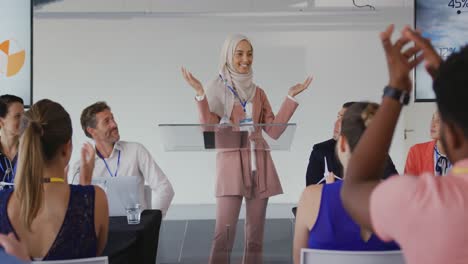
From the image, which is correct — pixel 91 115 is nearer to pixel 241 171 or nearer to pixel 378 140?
pixel 241 171

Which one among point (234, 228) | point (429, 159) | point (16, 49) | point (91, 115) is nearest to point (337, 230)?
point (234, 228)

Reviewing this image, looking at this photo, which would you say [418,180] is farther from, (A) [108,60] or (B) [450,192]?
(A) [108,60]

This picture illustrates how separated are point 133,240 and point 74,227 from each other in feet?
1.88

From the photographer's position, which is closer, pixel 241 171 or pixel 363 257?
pixel 363 257

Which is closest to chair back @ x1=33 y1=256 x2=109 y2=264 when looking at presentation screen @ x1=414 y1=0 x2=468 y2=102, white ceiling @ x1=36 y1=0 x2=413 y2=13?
white ceiling @ x1=36 y1=0 x2=413 y2=13

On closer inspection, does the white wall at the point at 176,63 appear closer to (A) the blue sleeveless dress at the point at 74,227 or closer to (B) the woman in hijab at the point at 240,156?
(B) the woman in hijab at the point at 240,156

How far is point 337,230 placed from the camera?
179 centimetres

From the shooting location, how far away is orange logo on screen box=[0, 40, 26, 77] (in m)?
6.72

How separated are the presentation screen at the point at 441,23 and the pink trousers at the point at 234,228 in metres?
4.26

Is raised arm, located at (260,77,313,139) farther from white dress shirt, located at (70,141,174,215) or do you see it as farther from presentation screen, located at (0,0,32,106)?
presentation screen, located at (0,0,32,106)

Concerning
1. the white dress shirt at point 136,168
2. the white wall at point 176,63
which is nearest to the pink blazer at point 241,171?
the white dress shirt at point 136,168

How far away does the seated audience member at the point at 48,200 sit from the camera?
177cm

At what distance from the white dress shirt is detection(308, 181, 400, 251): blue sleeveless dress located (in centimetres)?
188

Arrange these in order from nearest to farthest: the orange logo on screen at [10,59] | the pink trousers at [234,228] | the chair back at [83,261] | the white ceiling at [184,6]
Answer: the chair back at [83,261] → the pink trousers at [234,228] → the orange logo on screen at [10,59] → the white ceiling at [184,6]
